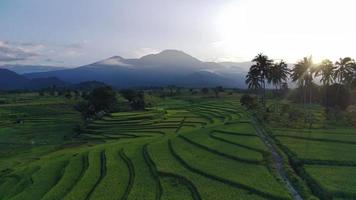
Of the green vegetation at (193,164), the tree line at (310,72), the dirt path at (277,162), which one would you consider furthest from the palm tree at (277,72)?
the dirt path at (277,162)

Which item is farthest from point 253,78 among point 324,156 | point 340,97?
point 324,156

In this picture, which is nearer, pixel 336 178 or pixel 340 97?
pixel 336 178

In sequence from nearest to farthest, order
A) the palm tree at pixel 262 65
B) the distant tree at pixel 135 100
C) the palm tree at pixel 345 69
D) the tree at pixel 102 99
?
the palm tree at pixel 345 69
the palm tree at pixel 262 65
the tree at pixel 102 99
the distant tree at pixel 135 100

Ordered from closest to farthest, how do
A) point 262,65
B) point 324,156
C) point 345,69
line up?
point 324,156
point 345,69
point 262,65

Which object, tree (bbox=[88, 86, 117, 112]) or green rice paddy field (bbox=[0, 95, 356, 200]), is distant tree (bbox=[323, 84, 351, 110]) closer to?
green rice paddy field (bbox=[0, 95, 356, 200])

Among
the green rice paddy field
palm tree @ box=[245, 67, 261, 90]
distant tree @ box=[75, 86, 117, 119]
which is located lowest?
the green rice paddy field

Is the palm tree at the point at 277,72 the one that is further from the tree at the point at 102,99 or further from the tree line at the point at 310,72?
the tree at the point at 102,99

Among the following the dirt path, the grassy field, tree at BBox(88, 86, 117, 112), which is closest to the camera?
the grassy field

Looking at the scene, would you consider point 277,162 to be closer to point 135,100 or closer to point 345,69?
point 345,69

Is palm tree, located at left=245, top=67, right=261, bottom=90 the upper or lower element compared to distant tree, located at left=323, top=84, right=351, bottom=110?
upper

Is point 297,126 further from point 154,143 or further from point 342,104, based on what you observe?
point 342,104

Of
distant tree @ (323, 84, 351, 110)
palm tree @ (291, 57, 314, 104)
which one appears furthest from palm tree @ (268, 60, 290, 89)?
distant tree @ (323, 84, 351, 110)

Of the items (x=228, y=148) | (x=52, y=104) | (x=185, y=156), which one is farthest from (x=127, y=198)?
(x=52, y=104)
